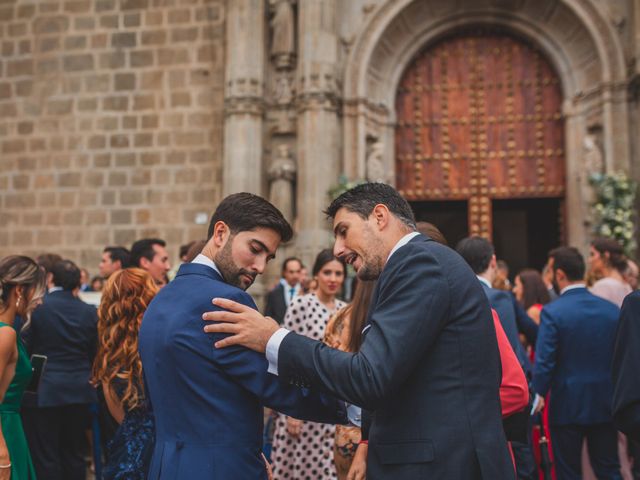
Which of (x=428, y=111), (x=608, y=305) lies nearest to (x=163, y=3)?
(x=428, y=111)

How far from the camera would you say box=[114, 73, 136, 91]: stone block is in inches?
523

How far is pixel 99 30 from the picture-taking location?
532 inches

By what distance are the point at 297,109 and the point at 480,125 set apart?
3494 millimetres

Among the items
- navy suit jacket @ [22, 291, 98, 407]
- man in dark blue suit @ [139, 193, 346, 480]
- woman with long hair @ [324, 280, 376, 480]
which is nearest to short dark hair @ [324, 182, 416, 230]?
man in dark blue suit @ [139, 193, 346, 480]

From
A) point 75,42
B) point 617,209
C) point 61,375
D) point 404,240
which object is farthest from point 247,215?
point 75,42

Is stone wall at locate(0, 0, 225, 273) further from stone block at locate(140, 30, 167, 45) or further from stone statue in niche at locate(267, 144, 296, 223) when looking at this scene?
stone statue in niche at locate(267, 144, 296, 223)

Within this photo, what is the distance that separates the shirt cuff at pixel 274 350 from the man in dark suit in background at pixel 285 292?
6.84 meters

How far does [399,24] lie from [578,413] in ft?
30.1

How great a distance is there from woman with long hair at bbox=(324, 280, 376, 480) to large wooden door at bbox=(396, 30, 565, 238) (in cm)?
868

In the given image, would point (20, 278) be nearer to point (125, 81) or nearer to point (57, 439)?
point (57, 439)

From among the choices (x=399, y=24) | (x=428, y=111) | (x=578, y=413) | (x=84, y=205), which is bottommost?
(x=578, y=413)

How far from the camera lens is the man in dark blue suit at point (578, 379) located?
510 centimetres

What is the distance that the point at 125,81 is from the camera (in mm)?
13320

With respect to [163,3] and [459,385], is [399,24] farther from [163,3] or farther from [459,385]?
[459,385]
